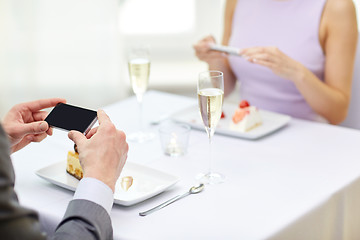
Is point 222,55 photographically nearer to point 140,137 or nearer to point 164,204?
point 140,137

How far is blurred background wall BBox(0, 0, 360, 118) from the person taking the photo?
353 cm

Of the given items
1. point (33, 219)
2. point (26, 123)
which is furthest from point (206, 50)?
point (33, 219)

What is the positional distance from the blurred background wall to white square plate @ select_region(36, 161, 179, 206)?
2.24 m

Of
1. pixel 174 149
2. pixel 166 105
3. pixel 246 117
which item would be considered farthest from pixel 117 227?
pixel 166 105

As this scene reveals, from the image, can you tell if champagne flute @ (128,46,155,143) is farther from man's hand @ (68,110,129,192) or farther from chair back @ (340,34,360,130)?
chair back @ (340,34,360,130)

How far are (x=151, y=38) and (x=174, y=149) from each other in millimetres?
2482

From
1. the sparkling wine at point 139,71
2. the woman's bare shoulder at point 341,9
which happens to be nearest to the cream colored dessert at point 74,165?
the sparkling wine at point 139,71

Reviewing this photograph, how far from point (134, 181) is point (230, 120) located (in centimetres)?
54

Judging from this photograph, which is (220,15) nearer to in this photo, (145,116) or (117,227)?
(145,116)

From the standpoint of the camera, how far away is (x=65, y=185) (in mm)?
1345

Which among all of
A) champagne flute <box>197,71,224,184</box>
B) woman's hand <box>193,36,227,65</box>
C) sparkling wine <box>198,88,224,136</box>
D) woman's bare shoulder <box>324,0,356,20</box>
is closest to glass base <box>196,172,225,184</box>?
champagne flute <box>197,71,224,184</box>

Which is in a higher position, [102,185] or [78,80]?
[102,185]

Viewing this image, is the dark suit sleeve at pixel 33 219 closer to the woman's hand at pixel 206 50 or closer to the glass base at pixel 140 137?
the glass base at pixel 140 137

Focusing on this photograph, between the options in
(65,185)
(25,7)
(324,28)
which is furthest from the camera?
(25,7)
